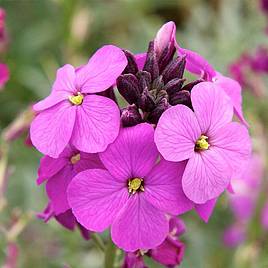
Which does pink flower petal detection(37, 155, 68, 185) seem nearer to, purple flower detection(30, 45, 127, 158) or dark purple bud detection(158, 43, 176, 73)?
purple flower detection(30, 45, 127, 158)

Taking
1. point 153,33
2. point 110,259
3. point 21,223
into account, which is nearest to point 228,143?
point 110,259

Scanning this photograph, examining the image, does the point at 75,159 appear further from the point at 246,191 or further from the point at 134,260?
the point at 246,191

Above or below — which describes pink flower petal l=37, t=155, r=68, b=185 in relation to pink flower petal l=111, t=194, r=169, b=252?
above

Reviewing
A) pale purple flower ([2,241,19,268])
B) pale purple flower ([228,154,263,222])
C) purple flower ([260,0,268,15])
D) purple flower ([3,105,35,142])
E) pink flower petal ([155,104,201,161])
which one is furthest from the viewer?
pale purple flower ([228,154,263,222])

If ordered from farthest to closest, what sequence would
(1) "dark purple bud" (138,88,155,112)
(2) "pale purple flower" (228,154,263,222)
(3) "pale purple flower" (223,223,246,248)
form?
(2) "pale purple flower" (228,154,263,222), (3) "pale purple flower" (223,223,246,248), (1) "dark purple bud" (138,88,155,112)

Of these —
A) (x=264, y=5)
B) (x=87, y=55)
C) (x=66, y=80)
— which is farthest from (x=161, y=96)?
(x=87, y=55)

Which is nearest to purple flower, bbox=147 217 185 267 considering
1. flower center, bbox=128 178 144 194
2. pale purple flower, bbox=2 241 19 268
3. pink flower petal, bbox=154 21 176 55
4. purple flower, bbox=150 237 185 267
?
purple flower, bbox=150 237 185 267

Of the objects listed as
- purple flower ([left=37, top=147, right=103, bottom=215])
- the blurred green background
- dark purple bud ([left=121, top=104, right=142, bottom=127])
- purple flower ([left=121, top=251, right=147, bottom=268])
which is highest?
dark purple bud ([left=121, top=104, right=142, bottom=127])
